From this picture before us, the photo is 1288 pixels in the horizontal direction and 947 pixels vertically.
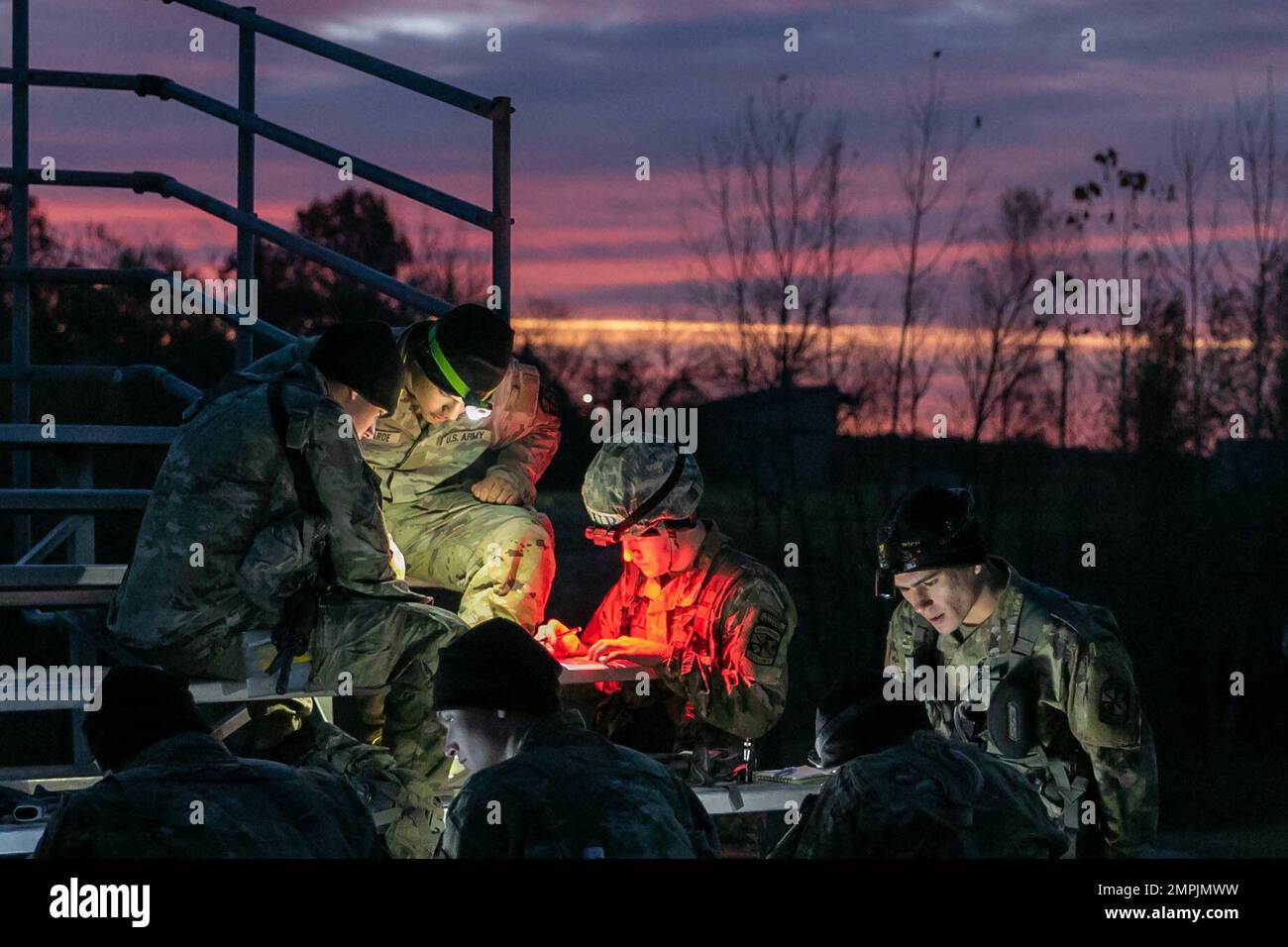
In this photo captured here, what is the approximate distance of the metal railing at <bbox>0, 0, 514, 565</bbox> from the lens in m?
9.19

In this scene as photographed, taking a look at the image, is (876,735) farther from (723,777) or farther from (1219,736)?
(1219,736)

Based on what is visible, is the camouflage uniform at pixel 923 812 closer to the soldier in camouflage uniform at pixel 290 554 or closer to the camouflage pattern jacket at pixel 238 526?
the soldier in camouflage uniform at pixel 290 554

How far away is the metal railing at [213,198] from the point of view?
9.19 metres

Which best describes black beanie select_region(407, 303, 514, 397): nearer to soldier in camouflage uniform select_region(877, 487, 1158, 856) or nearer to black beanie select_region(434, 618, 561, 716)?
soldier in camouflage uniform select_region(877, 487, 1158, 856)

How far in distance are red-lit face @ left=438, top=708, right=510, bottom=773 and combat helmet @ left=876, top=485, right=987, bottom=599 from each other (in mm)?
1952

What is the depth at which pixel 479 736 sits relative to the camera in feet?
20.1

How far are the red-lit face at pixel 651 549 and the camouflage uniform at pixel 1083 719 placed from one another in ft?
5.29

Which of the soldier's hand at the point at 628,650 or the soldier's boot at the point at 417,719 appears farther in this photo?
the soldier's hand at the point at 628,650

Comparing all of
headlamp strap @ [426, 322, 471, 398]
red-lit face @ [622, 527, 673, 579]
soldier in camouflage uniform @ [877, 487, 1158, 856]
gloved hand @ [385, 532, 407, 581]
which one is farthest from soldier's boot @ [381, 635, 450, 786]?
soldier in camouflage uniform @ [877, 487, 1158, 856]

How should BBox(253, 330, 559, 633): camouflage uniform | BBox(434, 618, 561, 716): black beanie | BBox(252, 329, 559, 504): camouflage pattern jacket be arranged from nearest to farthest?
1. BBox(434, 618, 561, 716): black beanie
2. BBox(253, 330, 559, 633): camouflage uniform
3. BBox(252, 329, 559, 504): camouflage pattern jacket

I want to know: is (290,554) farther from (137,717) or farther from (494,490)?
(137,717)

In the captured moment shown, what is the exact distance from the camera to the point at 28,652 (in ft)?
57.4

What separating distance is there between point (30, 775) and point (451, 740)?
1.88 m

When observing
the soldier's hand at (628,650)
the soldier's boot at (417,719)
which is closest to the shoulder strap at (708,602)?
the soldier's hand at (628,650)
